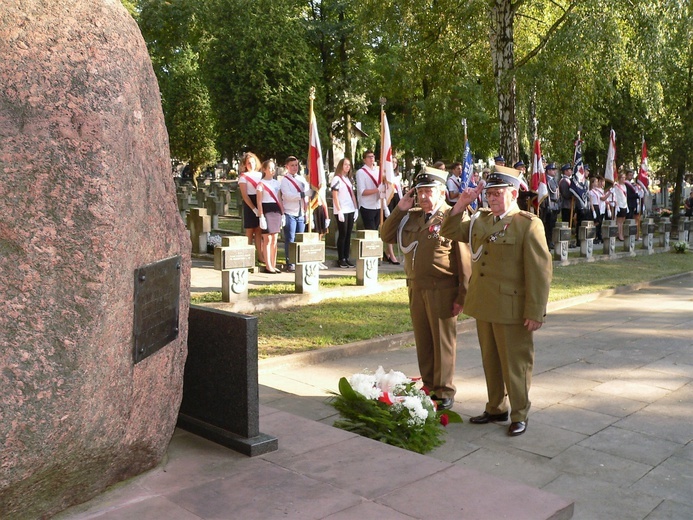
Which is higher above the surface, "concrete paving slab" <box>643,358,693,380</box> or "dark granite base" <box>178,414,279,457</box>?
"dark granite base" <box>178,414,279,457</box>

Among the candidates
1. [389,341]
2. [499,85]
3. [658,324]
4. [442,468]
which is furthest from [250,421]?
[499,85]

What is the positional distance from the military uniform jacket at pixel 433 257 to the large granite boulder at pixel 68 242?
10.1 ft

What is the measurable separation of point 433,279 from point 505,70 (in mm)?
12089

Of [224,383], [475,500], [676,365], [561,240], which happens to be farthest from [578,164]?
[475,500]

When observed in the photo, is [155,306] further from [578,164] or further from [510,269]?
[578,164]

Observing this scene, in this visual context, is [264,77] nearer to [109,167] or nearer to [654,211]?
[654,211]

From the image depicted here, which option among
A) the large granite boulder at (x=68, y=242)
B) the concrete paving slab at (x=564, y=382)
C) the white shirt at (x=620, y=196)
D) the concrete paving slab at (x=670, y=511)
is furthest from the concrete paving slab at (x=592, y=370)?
the white shirt at (x=620, y=196)

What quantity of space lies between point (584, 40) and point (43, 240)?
15614mm

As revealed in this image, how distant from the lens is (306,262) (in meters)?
11.2

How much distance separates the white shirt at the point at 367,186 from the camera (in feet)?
48.7

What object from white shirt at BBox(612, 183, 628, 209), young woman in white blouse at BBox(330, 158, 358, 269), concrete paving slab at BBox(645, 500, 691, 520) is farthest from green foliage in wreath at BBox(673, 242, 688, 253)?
concrete paving slab at BBox(645, 500, 691, 520)

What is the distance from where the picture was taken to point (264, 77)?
25.9m

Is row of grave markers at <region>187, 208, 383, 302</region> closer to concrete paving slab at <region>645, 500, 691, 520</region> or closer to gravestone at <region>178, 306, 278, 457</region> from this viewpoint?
gravestone at <region>178, 306, 278, 457</region>

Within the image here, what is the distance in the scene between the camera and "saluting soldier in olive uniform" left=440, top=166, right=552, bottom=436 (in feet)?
19.5
